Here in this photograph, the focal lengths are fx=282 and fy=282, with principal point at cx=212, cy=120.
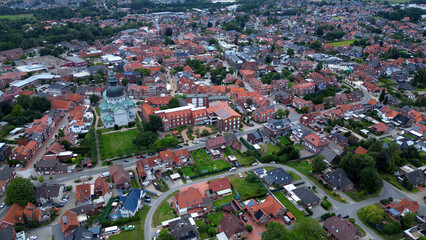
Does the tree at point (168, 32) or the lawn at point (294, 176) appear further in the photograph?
the tree at point (168, 32)

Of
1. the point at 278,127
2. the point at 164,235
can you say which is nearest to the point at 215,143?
the point at 278,127

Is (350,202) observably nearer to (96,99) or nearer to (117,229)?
(117,229)

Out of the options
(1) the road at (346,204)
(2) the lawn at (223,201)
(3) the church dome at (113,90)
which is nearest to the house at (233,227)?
(2) the lawn at (223,201)

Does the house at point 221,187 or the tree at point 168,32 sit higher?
the tree at point 168,32

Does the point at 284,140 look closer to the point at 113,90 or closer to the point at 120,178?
the point at 120,178

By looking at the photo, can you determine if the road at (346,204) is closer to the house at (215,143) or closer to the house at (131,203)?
the house at (131,203)

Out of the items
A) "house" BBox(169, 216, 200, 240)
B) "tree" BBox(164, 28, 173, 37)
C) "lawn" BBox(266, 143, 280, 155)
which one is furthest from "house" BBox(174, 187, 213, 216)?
"tree" BBox(164, 28, 173, 37)

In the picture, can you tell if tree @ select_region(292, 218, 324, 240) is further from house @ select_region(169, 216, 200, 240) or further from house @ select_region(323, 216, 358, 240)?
house @ select_region(169, 216, 200, 240)

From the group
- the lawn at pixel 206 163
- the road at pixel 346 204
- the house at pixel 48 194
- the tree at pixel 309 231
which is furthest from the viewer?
the lawn at pixel 206 163

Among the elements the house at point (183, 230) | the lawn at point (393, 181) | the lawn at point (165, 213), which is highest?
the house at point (183, 230)
